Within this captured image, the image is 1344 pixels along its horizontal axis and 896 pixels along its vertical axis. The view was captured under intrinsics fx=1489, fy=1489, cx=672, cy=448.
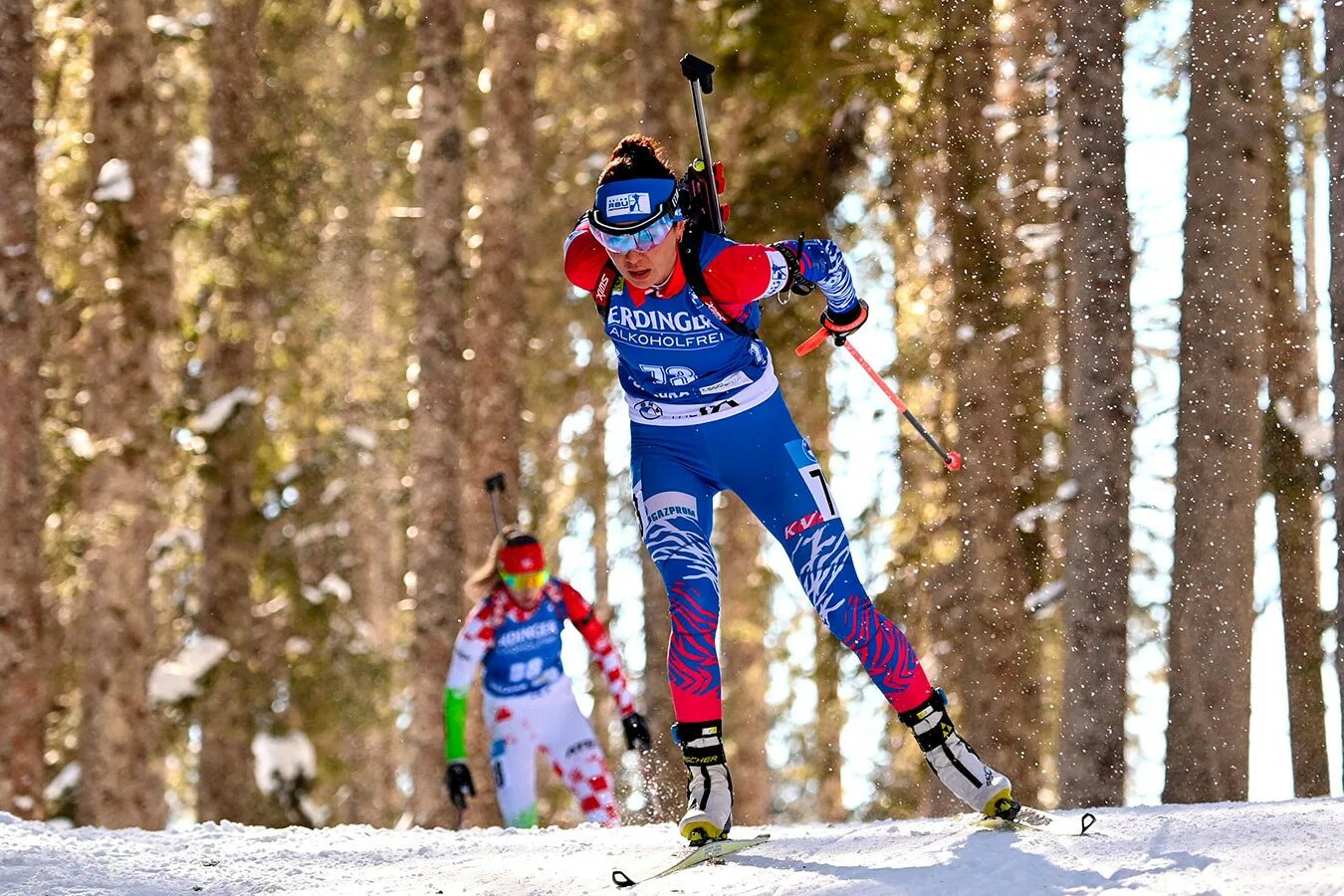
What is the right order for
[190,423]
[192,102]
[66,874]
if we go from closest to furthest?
[66,874], [190,423], [192,102]

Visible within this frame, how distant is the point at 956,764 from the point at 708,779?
83 centimetres

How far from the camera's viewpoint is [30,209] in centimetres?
920

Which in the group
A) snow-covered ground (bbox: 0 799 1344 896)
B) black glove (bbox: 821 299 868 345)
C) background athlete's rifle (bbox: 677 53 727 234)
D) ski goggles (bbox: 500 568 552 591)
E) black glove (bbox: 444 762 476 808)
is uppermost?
background athlete's rifle (bbox: 677 53 727 234)

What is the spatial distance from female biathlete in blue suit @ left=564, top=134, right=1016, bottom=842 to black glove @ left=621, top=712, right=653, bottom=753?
Answer: 303cm

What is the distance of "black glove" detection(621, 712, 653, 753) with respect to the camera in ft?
26.6

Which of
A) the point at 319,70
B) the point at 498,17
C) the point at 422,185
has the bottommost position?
the point at 422,185

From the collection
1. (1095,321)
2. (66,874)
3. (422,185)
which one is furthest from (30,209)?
(1095,321)

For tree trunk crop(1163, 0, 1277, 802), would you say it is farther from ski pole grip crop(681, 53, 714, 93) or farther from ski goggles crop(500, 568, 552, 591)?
ski goggles crop(500, 568, 552, 591)

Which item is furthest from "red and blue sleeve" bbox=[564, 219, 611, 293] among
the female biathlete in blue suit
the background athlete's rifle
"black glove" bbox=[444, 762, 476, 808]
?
"black glove" bbox=[444, 762, 476, 808]

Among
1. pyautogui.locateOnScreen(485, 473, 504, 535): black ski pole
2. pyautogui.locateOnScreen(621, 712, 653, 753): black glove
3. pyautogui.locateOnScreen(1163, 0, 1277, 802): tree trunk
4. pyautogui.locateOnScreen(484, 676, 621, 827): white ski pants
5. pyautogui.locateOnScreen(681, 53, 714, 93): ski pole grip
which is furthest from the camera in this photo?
pyautogui.locateOnScreen(485, 473, 504, 535): black ski pole

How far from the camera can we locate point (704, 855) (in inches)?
189

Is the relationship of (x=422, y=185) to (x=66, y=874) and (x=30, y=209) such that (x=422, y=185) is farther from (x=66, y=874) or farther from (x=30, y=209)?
(x=66, y=874)

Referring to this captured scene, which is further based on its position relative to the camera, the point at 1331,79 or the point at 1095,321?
the point at 1095,321

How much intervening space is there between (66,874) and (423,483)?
632cm
